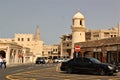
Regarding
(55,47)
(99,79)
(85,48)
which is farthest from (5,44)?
(55,47)

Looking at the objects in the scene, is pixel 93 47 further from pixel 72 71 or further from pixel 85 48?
pixel 72 71

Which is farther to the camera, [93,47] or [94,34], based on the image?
[94,34]

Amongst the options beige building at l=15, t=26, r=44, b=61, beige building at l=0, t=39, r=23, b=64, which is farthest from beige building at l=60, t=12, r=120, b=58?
beige building at l=0, t=39, r=23, b=64

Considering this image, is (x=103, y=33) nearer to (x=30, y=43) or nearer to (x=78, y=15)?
(x=78, y=15)

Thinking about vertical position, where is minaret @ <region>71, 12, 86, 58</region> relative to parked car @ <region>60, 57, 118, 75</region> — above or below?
above

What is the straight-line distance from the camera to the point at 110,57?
4712 cm

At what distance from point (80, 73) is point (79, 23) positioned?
54.1 m

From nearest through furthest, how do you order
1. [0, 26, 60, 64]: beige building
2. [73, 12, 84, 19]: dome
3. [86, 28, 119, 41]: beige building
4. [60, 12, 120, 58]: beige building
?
[60, 12, 120, 58]: beige building → [73, 12, 84, 19]: dome → [0, 26, 60, 64]: beige building → [86, 28, 119, 41]: beige building

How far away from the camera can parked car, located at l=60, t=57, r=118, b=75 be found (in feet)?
78.3

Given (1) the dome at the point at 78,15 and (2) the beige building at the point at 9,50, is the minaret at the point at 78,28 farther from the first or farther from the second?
(2) the beige building at the point at 9,50

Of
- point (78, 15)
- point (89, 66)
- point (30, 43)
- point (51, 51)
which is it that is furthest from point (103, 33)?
point (89, 66)

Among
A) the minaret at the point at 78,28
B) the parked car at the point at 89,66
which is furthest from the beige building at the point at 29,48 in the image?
the parked car at the point at 89,66

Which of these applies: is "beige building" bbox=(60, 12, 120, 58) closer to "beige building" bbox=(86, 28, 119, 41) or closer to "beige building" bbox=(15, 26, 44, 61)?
"beige building" bbox=(86, 28, 119, 41)

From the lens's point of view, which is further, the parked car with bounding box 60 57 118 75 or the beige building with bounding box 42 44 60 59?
the beige building with bounding box 42 44 60 59
